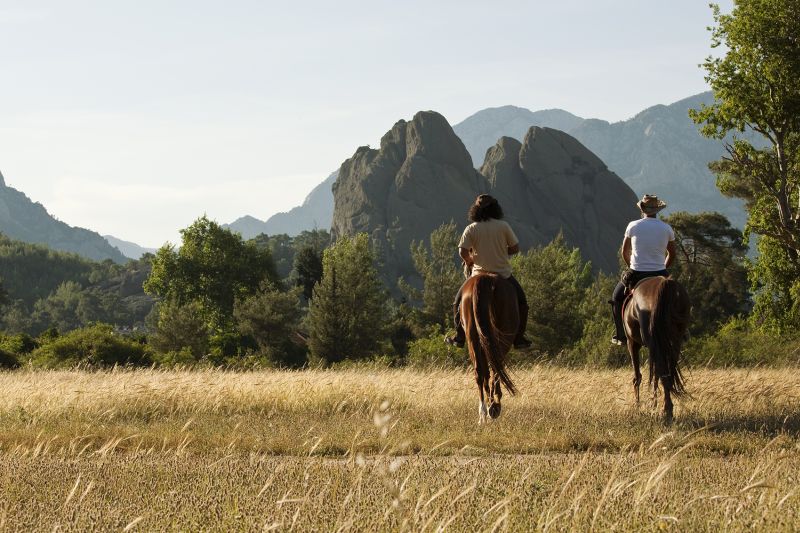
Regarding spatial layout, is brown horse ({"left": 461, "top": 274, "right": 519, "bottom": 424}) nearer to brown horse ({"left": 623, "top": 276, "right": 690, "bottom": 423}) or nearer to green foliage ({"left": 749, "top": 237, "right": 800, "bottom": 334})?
brown horse ({"left": 623, "top": 276, "right": 690, "bottom": 423})

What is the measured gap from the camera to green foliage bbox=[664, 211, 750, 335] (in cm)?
6122

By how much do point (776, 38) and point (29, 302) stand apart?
179 metres

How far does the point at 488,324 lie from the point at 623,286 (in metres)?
2.37

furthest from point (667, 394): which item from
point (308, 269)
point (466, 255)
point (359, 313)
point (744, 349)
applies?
point (308, 269)

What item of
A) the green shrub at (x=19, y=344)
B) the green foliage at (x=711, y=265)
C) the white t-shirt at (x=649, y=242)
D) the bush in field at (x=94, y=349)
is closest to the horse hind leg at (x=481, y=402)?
the white t-shirt at (x=649, y=242)

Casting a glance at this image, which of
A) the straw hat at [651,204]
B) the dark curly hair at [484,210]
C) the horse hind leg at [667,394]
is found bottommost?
the horse hind leg at [667,394]

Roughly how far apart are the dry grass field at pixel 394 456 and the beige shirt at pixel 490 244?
6.38 ft

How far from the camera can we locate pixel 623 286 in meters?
12.6

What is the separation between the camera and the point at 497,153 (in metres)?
163

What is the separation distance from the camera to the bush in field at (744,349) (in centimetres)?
2559

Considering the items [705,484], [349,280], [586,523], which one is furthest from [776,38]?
[349,280]

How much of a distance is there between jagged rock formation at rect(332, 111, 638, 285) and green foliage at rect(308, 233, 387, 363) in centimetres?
7808

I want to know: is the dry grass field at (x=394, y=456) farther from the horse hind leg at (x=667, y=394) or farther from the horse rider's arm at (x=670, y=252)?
the horse rider's arm at (x=670, y=252)

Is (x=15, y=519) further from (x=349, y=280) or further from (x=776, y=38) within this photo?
(x=349, y=280)
